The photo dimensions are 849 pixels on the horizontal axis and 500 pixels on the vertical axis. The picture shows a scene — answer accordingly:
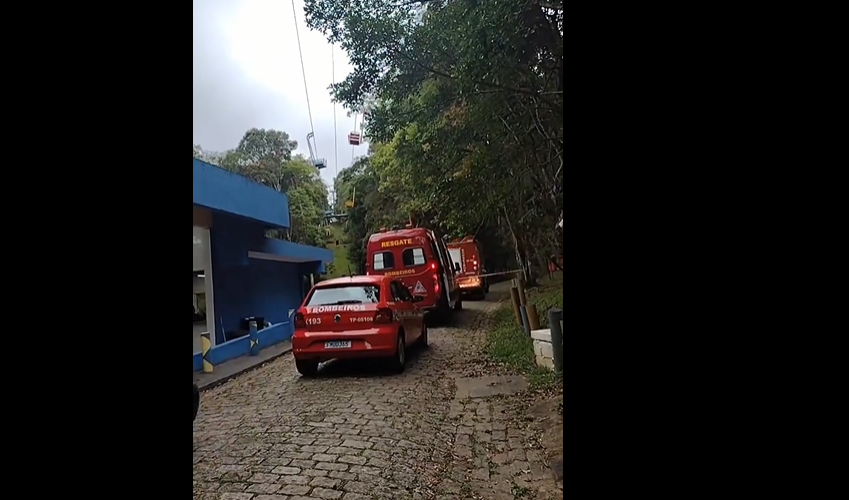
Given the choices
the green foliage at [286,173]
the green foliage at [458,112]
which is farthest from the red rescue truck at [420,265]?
the green foliage at [286,173]

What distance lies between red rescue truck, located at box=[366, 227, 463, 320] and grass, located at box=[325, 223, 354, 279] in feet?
0.61

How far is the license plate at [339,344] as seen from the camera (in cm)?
272

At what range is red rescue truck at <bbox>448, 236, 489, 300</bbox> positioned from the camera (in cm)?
308

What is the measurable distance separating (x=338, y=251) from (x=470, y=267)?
1.40 m

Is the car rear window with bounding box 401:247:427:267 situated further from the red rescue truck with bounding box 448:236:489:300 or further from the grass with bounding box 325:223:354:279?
the grass with bounding box 325:223:354:279

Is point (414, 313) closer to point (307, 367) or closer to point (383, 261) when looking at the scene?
point (383, 261)

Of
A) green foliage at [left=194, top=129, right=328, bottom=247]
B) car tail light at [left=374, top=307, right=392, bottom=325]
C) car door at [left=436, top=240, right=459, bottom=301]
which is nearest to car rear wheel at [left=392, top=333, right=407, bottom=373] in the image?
car tail light at [left=374, top=307, right=392, bottom=325]

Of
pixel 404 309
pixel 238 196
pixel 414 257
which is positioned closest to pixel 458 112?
pixel 238 196

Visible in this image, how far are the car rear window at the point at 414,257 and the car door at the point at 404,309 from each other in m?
0.16
